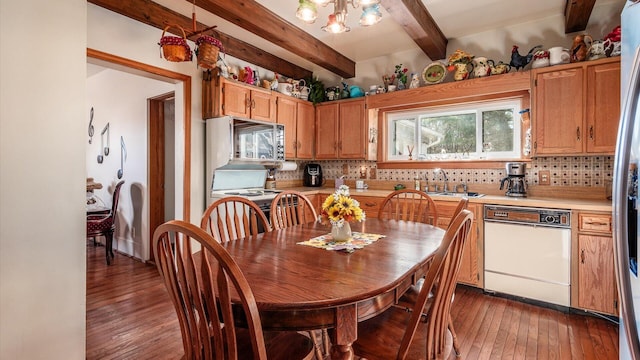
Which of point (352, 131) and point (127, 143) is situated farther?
point (127, 143)

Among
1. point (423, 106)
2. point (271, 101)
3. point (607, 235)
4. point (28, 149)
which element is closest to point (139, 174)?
point (271, 101)

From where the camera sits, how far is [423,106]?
3.61 meters

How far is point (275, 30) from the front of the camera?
287 centimetres

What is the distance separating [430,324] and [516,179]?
2459 millimetres

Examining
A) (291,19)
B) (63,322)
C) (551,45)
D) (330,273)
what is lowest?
(63,322)

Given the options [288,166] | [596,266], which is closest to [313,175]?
[288,166]

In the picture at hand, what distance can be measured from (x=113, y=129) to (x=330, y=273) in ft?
14.8

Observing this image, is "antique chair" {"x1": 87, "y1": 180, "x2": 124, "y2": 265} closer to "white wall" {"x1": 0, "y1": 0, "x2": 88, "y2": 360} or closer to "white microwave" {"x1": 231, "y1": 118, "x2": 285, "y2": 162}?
"white microwave" {"x1": 231, "y1": 118, "x2": 285, "y2": 162}

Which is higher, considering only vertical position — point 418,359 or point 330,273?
point 330,273

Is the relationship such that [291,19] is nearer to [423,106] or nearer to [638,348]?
[423,106]

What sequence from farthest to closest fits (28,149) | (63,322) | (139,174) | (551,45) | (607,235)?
(139,174) < (551,45) < (607,235) < (63,322) < (28,149)

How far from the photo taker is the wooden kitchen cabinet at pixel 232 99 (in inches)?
119

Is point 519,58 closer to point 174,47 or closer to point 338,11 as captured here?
point 338,11

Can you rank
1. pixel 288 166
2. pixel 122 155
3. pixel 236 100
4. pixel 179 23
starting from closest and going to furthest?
pixel 179 23
pixel 236 100
pixel 288 166
pixel 122 155
